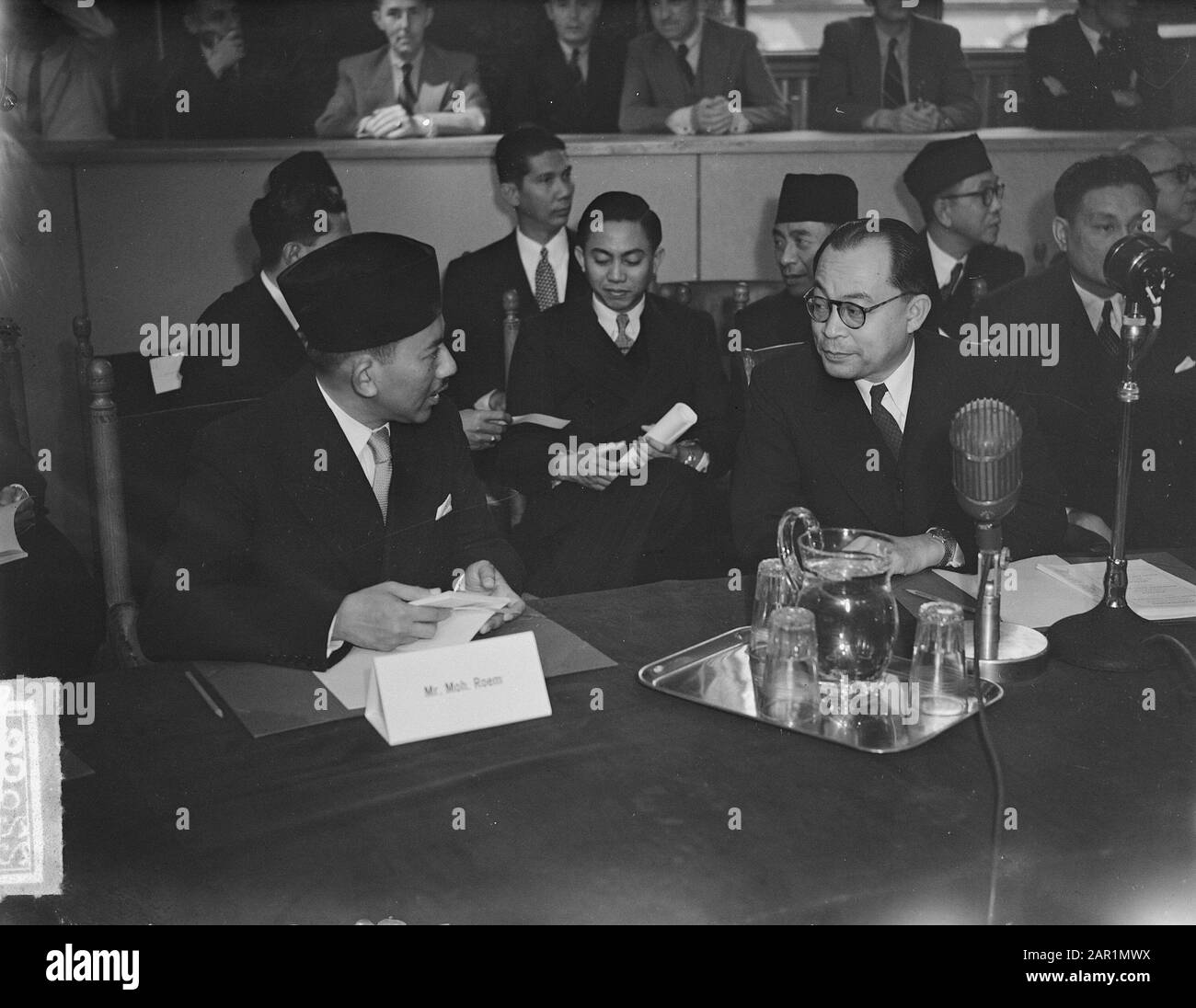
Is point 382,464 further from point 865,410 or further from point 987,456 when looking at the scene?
point 987,456

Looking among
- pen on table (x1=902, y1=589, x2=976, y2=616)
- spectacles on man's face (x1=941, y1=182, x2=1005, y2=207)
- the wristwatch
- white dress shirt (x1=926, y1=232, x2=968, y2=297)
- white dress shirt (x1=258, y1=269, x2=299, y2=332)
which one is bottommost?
pen on table (x1=902, y1=589, x2=976, y2=616)

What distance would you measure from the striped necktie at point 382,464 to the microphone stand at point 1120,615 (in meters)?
1.01

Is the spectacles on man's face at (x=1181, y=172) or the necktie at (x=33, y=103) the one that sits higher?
the necktie at (x=33, y=103)

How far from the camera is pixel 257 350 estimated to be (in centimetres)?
295

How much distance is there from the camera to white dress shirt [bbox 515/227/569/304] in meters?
3.53

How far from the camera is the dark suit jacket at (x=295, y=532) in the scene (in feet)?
4.94

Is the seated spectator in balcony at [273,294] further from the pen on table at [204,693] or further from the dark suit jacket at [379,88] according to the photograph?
the pen on table at [204,693]

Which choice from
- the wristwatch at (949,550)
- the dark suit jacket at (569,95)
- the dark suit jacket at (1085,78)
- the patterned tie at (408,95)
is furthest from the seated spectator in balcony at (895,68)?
the wristwatch at (949,550)

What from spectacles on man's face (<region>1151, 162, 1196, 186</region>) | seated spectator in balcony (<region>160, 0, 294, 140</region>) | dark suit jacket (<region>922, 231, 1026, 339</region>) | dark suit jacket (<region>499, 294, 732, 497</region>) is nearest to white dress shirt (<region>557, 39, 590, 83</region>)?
seated spectator in balcony (<region>160, 0, 294, 140</region>)

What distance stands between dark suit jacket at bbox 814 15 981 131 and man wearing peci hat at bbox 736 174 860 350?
1.04 meters

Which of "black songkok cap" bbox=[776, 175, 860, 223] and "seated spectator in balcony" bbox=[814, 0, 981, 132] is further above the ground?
"seated spectator in balcony" bbox=[814, 0, 981, 132]

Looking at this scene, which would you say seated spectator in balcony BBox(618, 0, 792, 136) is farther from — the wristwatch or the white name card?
the white name card
